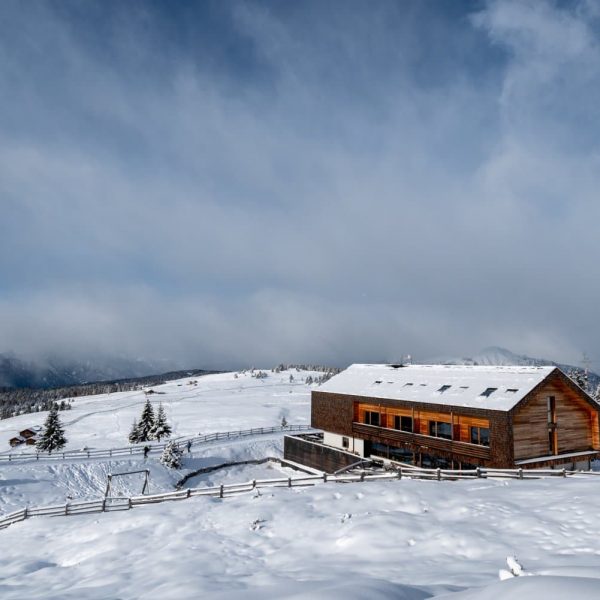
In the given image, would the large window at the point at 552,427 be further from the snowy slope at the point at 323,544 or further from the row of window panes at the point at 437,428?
the snowy slope at the point at 323,544

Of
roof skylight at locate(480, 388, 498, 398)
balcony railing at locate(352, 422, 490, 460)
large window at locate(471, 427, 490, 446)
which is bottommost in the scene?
balcony railing at locate(352, 422, 490, 460)

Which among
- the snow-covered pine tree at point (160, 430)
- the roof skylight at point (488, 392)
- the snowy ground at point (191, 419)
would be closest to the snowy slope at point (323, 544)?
the roof skylight at point (488, 392)

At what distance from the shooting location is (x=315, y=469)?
1676 inches

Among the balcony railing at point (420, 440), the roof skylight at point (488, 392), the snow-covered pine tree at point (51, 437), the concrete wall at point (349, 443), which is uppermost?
the roof skylight at point (488, 392)

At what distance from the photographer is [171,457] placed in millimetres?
46500

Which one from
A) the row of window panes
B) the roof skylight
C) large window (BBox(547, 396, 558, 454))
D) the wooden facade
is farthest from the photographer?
large window (BBox(547, 396, 558, 454))

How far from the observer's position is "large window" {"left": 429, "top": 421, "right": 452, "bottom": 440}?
3131cm

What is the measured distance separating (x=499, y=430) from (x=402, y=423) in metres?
8.58

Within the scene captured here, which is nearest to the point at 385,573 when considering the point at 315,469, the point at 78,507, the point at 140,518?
the point at 140,518

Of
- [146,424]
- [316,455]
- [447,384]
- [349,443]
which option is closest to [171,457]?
[316,455]

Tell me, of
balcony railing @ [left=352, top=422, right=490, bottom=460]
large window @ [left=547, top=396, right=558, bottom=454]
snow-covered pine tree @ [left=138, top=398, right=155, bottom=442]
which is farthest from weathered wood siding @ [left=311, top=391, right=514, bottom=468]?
snow-covered pine tree @ [left=138, top=398, right=155, bottom=442]

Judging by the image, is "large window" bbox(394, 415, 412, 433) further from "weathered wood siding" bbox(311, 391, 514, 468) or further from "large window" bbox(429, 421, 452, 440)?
"large window" bbox(429, 421, 452, 440)

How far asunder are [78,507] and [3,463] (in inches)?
1090

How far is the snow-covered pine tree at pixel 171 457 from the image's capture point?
152 feet
